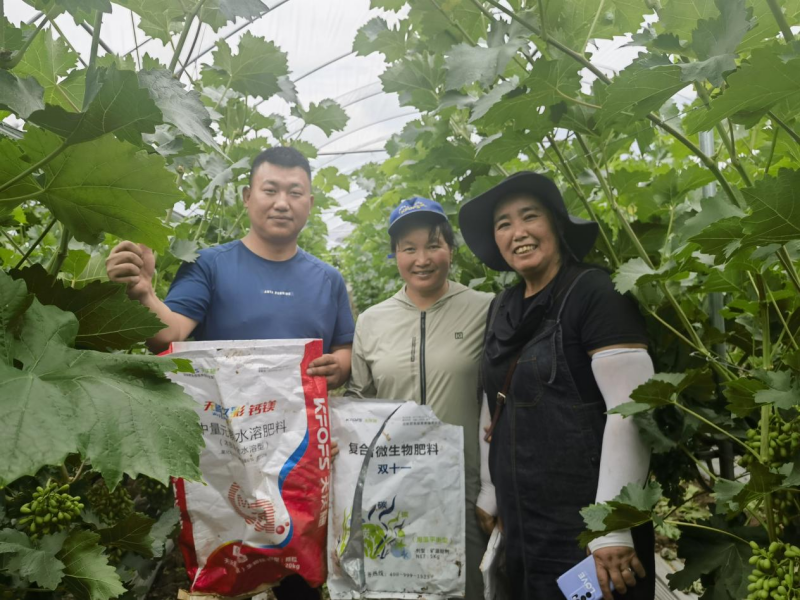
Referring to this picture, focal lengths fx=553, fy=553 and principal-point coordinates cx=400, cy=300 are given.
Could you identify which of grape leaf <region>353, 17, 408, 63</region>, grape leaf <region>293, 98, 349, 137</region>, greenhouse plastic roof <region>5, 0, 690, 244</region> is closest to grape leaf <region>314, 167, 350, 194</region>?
greenhouse plastic roof <region>5, 0, 690, 244</region>

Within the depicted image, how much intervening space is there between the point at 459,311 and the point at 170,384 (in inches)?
60.9

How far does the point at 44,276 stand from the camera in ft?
2.93

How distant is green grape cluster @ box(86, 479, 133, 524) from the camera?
6.16ft

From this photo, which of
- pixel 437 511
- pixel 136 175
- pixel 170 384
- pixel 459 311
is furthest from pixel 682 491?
pixel 136 175

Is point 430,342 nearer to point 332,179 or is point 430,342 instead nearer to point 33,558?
point 33,558

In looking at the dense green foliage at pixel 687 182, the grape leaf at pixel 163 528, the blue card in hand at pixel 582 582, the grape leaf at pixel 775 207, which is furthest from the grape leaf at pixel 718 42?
the grape leaf at pixel 163 528

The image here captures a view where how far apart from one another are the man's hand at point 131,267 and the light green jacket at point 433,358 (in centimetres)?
91

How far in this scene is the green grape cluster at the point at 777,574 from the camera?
1.06m

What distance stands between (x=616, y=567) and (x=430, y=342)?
0.99m

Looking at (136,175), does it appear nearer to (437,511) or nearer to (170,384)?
(170,384)

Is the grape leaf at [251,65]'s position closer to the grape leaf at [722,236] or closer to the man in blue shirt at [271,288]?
the man in blue shirt at [271,288]

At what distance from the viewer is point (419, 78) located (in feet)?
6.65

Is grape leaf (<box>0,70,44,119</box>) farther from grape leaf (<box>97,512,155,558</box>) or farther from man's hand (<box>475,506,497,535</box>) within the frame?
man's hand (<box>475,506,497,535</box>)

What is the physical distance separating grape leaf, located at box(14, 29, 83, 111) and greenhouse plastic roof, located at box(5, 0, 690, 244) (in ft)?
9.44
